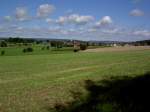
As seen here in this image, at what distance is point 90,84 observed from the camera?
12844 mm

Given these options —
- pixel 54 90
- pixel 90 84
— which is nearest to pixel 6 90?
pixel 54 90

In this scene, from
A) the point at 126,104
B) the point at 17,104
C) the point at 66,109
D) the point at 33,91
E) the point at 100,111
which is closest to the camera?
the point at 100,111

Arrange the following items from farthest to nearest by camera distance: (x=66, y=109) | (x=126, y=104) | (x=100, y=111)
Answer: (x=66, y=109), (x=126, y=104), (x=100, y=111)

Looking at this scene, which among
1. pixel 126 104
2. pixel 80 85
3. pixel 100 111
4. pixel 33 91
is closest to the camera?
pixel 100 111

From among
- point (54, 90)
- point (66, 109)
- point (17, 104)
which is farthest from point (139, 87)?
point (17, 104)

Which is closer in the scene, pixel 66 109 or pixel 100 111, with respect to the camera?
pixel 100 111

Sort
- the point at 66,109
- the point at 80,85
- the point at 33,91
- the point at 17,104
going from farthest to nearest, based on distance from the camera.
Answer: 1. the point at 80,85
2. the point at 33,91
3. the point at 17,104
4. the point at 66,109

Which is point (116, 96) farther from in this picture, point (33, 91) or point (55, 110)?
point (33, 91)

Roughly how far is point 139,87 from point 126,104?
7.86 ft

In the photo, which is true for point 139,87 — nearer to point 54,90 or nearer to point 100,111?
point 100,111

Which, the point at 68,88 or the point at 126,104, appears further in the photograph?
the point at 68,88

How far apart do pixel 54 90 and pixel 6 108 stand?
3.04 meters

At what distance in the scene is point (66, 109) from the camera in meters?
8.58

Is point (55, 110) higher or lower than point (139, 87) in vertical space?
lower
